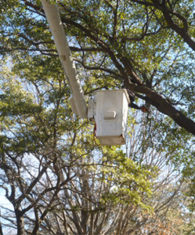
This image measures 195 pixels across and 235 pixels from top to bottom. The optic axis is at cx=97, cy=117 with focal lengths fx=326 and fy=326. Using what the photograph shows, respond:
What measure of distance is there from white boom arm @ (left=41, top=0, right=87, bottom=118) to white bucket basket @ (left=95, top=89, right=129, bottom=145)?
28 cm

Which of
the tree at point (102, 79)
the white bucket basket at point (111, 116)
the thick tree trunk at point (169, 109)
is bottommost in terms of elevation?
the white bucket basket at point (111, 116)

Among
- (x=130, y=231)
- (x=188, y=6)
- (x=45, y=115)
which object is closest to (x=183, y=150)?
(x=188, y=6)

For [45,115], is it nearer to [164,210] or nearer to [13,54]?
[13,54]

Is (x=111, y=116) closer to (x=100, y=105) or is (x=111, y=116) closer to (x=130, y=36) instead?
(x=100, y=105)

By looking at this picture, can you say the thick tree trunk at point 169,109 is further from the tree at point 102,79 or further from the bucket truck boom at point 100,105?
the bucket truck boom at point 100,105

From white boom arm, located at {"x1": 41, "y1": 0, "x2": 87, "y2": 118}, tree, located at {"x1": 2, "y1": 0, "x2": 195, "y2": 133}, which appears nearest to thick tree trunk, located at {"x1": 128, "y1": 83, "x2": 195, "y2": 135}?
tree, located at {"x1": 2, "y1": 0, "x2": 195, "y2": 133}

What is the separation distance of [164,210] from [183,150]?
8.99 m

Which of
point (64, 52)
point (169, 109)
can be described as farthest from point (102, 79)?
point (64, 52)

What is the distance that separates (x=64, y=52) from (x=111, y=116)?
1.11 metres

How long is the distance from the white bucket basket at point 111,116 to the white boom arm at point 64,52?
275 millimetres

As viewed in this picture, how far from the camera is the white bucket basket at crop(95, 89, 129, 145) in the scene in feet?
11.7

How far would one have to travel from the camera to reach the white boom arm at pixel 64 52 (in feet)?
13.2

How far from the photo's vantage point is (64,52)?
412 cm

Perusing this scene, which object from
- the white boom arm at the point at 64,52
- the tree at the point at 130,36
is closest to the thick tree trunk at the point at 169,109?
the tree at the point at 130,36
